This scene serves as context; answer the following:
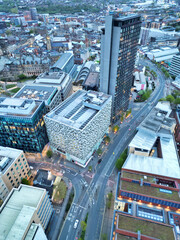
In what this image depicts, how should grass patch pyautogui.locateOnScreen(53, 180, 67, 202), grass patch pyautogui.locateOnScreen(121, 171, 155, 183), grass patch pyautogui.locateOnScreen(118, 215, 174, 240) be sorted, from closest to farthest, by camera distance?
grass patch pyautogui.locateOnScreen(118, 215, 174, 240) → grass patch pyautogui.locateOnScreen(121, 171, 155, 183) → grass patch pyautogui.locateOnScreen(53, 180, 67, 202)

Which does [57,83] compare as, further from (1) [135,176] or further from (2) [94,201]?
(1) [135,176]

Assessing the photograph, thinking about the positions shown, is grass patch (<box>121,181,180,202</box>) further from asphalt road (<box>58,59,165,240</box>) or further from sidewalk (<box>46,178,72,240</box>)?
sidewalk (<box>46,178,72,240</box>)

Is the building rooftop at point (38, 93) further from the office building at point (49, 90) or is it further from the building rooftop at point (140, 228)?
the building rooftop at point (140, 228)

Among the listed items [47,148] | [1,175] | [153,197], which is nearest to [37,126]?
[47,148]

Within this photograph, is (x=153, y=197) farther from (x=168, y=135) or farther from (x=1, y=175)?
(x=1, y=175)

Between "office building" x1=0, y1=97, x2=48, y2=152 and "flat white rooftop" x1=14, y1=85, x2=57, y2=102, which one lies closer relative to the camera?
"office building" x1=0, y1=97, x2=48, y2=152

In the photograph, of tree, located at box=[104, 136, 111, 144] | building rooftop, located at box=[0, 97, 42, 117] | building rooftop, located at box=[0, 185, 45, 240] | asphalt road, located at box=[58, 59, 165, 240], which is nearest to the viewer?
building rooftop, located at box=[0, 185, 45, 240]

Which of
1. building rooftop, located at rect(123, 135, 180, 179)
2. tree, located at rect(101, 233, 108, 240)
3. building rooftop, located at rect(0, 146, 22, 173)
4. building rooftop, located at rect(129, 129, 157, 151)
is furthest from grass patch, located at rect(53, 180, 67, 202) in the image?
building rooftop, located at rect(129, 129, 157, 151)

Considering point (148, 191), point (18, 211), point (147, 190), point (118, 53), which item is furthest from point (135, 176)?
point (118, 53)

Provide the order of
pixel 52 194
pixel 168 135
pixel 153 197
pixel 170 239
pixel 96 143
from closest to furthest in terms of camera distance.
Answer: pixel 170 239 → pixel 153 197 → pixel 52 194 → pixel 168 135 → pixel 96 143
